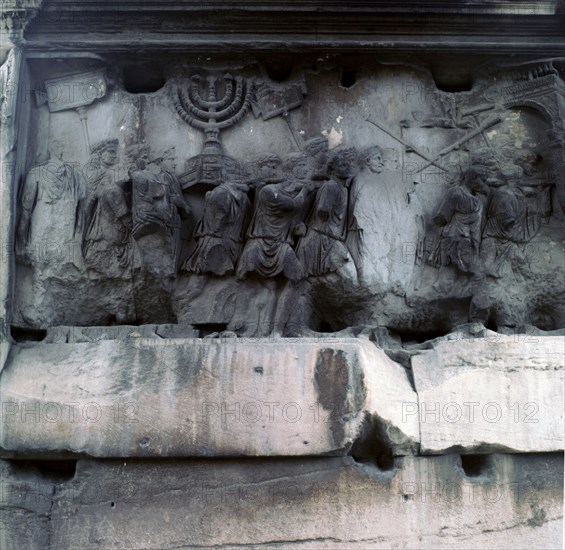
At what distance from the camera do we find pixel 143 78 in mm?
6402

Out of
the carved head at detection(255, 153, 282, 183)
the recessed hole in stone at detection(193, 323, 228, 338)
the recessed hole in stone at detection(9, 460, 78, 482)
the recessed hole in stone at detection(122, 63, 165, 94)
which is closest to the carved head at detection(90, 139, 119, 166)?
the recessed hole in stone at detection(122, 63, 165, 94)

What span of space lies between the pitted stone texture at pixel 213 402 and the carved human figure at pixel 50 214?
86 cm

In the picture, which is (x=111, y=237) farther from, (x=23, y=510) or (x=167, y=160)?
(x=23, y=510)

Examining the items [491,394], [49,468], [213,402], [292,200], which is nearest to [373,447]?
[491,394]

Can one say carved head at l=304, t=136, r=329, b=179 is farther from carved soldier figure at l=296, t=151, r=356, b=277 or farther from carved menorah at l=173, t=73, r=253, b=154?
carved menorah at l=173, t=73, r=253, b=154

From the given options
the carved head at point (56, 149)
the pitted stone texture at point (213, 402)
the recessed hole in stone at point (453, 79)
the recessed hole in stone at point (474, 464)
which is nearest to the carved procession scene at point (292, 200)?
the carved head at point (56, 149)

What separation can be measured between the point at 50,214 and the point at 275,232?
1453mm

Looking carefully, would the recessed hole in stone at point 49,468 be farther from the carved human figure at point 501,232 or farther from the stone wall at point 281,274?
the carved human figure at point 501,232

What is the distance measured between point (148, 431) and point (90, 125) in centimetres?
218

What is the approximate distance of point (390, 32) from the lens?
20.4ft

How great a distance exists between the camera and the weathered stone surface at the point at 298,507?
523 cm

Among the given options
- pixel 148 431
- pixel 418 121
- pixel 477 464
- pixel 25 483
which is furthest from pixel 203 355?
pixel 418 121

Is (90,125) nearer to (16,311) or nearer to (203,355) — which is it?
(16,311)

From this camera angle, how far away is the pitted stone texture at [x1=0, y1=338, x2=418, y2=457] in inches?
208
